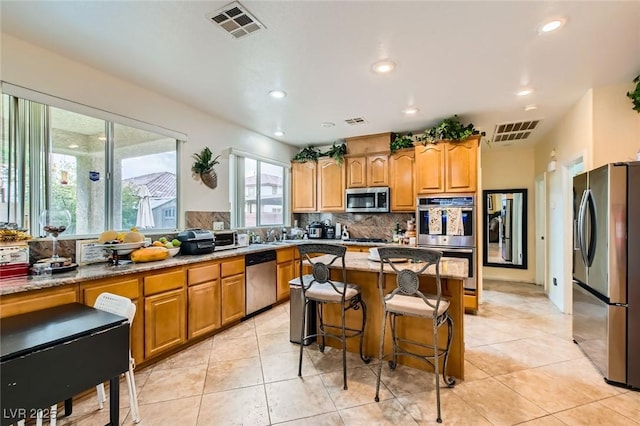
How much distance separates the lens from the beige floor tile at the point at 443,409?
1.92 m

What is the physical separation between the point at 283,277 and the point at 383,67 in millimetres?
3205

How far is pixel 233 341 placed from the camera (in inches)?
126

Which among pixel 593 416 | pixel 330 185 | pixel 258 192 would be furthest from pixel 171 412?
pixel 330 185

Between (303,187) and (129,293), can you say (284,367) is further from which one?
(303,187)

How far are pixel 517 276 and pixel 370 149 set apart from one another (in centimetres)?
405

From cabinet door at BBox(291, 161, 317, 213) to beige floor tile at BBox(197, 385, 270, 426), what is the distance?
369 centimetres

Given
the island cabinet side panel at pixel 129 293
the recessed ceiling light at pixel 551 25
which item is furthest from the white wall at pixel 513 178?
the island cabinet side panel at pixel 129 293

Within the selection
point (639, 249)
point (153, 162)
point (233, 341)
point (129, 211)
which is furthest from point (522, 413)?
point (153, 162)

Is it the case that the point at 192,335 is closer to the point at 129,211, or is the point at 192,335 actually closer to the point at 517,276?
the point at 129,211

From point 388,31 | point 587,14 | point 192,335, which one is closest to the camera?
point 587,14

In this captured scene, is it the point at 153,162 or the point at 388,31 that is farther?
the point at 153,162

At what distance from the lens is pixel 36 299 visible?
6.39 ft

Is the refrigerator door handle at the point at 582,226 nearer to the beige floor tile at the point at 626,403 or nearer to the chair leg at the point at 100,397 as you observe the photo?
the beige floor tile at the point at 626,403

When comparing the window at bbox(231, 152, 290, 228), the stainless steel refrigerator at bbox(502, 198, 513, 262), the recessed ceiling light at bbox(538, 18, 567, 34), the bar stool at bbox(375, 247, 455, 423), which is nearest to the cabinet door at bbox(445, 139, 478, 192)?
the recessed ceiling light at bbox(538, 18, 567, 34)
